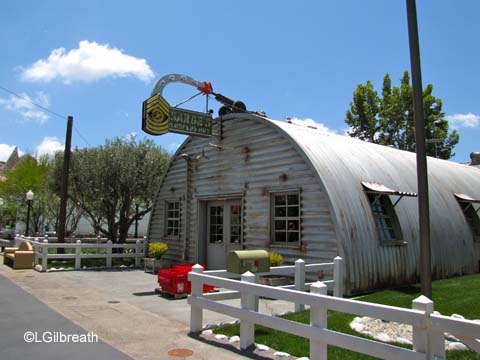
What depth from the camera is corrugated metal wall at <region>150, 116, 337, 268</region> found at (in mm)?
10805

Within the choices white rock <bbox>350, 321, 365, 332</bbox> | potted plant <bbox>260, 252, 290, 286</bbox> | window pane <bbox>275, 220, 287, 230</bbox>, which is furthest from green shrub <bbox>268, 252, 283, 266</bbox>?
white rock <bbox>350, 321, 365, 332</bbox>

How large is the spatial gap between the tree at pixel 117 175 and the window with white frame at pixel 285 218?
29.7ft

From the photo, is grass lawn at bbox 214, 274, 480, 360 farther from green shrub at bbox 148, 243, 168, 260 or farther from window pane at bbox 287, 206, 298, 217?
green shrub at bbox 148, 243, 168, 260

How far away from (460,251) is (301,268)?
743 cm

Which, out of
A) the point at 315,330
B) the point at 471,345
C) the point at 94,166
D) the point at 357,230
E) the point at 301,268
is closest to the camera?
the point at 471,345

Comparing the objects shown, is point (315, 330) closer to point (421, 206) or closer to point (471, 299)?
point (421, 206)

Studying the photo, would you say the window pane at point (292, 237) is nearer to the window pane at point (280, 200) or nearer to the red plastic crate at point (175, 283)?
the window pane at point (280, 200)

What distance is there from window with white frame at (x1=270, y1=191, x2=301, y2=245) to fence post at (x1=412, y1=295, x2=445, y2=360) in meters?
7.11

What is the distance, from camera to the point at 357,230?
34.1 ft

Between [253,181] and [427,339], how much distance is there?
9.12 m

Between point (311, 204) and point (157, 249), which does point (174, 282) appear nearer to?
point (311, 204)

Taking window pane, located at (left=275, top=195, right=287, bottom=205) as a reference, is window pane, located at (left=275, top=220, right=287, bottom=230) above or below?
below

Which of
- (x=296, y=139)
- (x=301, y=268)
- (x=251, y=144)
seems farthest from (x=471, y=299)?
(x=251, y=144)

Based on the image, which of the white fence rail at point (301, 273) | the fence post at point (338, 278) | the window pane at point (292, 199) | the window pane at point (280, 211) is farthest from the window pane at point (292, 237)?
the fence post at point (338, 278)
